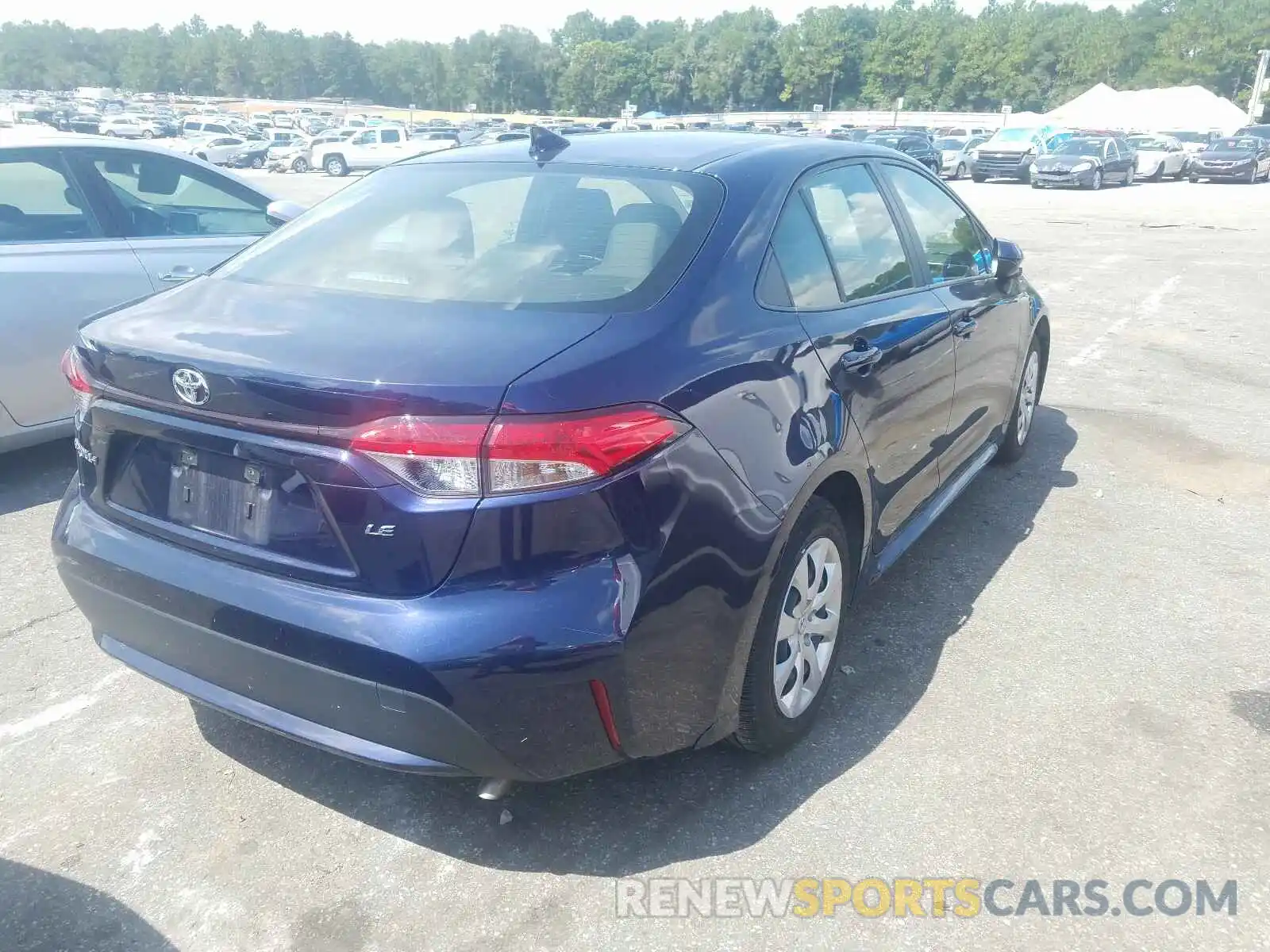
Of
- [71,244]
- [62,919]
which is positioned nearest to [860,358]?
[62,919]

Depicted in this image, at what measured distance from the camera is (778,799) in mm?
2850

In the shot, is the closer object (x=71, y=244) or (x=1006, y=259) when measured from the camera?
(x=1006, y=259)

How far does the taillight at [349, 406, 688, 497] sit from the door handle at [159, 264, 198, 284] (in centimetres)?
370

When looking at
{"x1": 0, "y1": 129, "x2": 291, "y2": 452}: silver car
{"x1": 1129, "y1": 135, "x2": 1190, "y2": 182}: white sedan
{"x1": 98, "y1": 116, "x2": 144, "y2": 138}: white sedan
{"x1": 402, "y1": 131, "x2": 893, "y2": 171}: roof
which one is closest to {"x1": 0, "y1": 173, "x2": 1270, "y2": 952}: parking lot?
{"x1": 0, "y1": 129, "x2": 291, "y2": 452}: silver car

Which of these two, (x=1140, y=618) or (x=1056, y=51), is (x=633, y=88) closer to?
(x=1056, y=51)

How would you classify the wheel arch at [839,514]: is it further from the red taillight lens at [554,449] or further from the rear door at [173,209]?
the rear door at [173,209]

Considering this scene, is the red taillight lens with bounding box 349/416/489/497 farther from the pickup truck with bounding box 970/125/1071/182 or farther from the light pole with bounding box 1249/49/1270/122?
the light pole with bounding box 1249/49/1270/122

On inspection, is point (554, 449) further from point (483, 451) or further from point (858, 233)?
point (858, 233)

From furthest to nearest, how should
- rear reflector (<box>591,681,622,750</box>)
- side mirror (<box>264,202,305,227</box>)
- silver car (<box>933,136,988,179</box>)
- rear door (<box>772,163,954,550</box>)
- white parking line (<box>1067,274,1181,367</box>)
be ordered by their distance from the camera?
silver car (<box>933,136,988,179</box>) → white parking line (<box>1067,274,1181,367</box>) → side mirror (<box>264,202,305,227</box>) → rear door (<box>772,163,954,550</box>) → rear reflector (<box>591,681,622,750</box>)

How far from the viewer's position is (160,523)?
8.30 feet

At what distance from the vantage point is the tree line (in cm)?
10094

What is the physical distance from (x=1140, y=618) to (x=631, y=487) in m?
2.63

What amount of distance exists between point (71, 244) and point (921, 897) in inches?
189

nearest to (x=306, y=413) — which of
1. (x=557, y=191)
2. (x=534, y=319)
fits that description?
(x=534, y=319)
